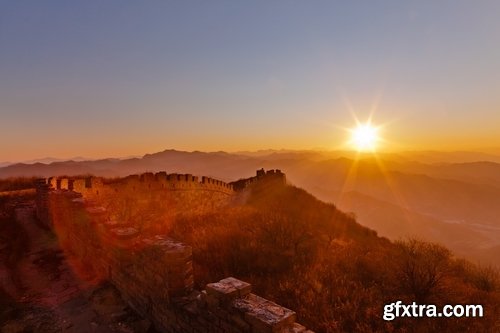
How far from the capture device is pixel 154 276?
5309 mm

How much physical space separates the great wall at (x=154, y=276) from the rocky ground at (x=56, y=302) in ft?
0.84

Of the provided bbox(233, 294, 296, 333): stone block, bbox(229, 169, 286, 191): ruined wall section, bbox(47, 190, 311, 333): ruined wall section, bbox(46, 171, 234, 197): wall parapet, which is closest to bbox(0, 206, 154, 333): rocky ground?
bbox(47, 190, 311, 333): ruined wall section

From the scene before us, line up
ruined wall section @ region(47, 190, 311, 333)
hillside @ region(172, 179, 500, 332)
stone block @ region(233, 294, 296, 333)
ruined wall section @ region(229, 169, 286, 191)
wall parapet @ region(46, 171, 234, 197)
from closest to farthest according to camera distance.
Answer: stone block @ region(233, 294, 296, 333) → ruined wall section @ region(47, 190, 311, 333) → hillside @ region(172, 179, 500, 332) → wall parapet @ region(46, 171, 234, 197) → ruined wall section @ region(229, 169, 286, 191)

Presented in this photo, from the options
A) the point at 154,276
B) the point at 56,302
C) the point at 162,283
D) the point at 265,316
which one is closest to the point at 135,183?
the point at 56,302

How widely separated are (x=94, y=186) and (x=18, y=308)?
7.92 meters

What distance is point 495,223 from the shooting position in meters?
141

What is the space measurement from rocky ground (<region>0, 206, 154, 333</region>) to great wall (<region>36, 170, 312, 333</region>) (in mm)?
256

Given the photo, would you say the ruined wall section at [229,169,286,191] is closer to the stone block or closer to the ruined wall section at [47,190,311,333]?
the ruined wall section at [47,190,311,333]

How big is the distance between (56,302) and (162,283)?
275cm

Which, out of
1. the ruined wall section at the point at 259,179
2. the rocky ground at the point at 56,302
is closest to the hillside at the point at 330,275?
the rocky ground at the point at 56,302

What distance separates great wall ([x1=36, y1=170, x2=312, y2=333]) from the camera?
12.9 feet

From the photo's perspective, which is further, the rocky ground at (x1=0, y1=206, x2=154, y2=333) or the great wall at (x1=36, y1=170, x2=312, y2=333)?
the rocky ground at (x1=0, y1=206, x2=154, y2=333)

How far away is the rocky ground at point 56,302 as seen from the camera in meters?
5.41

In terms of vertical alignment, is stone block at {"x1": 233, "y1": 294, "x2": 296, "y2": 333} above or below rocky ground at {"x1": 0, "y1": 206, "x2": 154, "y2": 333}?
above
